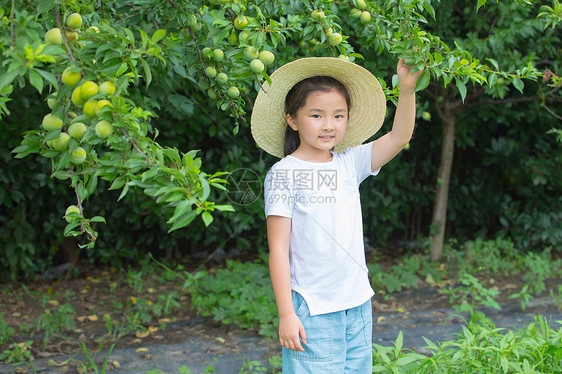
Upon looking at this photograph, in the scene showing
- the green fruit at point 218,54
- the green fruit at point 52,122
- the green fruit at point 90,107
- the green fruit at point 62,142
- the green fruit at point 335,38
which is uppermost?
the green fruit at point 335,38

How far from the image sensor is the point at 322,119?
1516mm

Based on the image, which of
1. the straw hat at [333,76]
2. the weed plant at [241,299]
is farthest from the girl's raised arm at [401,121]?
the weed plant at [241,299]

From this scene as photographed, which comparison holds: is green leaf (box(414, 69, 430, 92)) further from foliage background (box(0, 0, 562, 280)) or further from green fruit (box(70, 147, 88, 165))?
foliage background (box(0, 0, 562, 280))

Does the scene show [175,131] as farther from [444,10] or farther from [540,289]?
[540,289]

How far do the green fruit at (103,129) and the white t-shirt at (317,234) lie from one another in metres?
0.62

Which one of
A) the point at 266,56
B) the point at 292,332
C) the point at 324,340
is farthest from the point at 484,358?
the point at 266,56

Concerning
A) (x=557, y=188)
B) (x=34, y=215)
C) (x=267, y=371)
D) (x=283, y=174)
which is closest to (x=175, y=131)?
(x=34, y=215)

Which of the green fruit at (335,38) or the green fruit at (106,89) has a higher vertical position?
the green fruit at (335,38)

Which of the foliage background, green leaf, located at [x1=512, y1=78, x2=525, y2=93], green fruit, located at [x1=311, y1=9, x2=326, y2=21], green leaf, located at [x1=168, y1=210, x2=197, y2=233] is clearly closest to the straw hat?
green fruit, located at [x1=311, y1=9, x2=326, y2=21]

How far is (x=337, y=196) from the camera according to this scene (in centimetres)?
153

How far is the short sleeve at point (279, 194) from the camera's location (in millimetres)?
1468

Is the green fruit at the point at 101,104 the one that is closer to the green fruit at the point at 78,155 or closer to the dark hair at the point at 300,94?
the green fruit at the point at 78,155

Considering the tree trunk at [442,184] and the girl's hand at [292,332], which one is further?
the tree trunk at [442,184]

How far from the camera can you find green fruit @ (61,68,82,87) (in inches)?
39.0
